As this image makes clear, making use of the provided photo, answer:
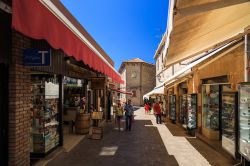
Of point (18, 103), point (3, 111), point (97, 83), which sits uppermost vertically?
point (97, 83)

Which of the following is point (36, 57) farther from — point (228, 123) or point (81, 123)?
point (81, 123)

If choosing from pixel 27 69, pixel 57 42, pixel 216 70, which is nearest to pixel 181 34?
pixel 57 42

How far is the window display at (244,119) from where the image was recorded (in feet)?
23.1

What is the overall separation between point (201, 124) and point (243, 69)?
4.91 meters

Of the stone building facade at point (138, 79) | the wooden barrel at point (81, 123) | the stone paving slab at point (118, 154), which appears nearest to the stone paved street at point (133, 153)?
the stone paving slab at point (118, 154)

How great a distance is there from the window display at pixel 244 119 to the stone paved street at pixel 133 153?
143 centimetres

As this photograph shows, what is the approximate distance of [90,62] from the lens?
25.6 ft

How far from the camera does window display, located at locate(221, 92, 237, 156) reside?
823 centimetres

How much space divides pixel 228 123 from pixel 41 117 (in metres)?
5.37

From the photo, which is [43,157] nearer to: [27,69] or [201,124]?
[27,69]

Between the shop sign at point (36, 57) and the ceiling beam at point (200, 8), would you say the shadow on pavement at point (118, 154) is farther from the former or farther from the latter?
the ceiling beam at point (200, 8)

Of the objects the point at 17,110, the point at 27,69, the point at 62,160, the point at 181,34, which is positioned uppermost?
the point at 181,34

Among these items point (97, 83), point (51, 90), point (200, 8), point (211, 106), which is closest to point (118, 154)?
point (51, 90)

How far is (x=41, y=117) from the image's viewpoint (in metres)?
8.82
